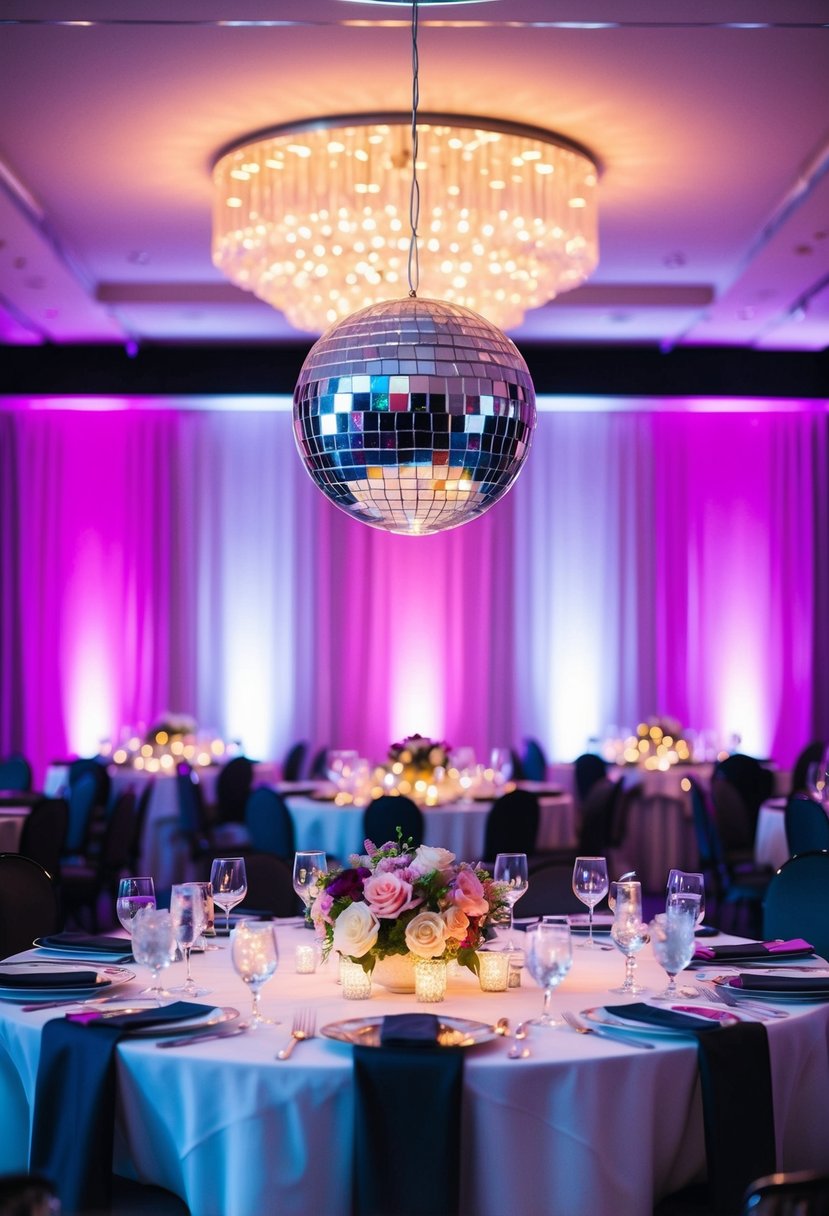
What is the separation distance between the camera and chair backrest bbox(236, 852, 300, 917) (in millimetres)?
4562

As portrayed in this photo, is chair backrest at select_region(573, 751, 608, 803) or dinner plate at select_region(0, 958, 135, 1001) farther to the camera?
chair backrest at select_region(573, 751, 608, 803)

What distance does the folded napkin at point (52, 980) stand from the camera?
3137 mm

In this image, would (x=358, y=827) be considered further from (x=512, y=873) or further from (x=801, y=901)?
(x=512, y=873)

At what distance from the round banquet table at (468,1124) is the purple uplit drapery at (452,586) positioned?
9.54m

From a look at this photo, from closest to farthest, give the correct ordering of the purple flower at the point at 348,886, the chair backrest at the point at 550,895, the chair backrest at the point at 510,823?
the purple flower at the point at 348,886 → the chair backrest at the point at 550,895 → the chair backrest at the point at 510,823

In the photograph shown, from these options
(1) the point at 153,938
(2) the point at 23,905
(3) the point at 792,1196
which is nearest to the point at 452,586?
(2) the point at 23,905

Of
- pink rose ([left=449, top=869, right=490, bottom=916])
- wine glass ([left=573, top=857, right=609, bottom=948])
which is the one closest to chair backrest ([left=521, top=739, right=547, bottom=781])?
wine glass ([left=573, top=857, right=609, bottom=948])

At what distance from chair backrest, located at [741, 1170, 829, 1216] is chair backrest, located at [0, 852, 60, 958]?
2.79 metres

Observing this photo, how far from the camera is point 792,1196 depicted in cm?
178

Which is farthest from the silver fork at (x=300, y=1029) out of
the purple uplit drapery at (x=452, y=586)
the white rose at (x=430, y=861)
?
the purple uplit drapery at (x=452, y=586)

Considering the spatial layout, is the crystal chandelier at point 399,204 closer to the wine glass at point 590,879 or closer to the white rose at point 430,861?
the wine glass at point 590,879

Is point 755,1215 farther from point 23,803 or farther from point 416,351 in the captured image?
point 23,803

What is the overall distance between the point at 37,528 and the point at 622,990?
9.81 metres

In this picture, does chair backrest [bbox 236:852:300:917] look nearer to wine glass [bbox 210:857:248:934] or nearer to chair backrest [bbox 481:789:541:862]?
wine glass [bbox 210:857:248:934]
